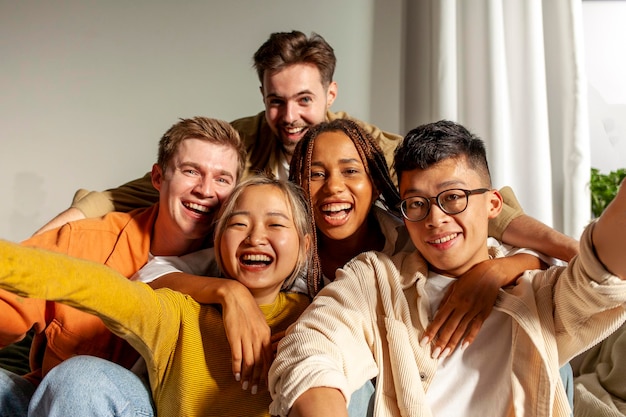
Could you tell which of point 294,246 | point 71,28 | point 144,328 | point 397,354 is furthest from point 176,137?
point 71,28

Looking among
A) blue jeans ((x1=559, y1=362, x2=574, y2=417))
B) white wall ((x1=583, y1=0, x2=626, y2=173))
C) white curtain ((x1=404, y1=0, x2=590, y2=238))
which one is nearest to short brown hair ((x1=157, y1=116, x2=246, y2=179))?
blue jeans ((x1=559, y1=362, x2=574, y2=417))

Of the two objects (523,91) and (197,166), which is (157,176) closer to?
(197,166)

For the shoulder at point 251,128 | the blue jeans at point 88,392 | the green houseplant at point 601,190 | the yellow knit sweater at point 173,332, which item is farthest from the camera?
the green houseplant at point 601,190

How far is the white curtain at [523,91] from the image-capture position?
240 centimetres

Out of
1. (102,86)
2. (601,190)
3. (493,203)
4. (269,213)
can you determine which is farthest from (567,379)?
(102,86)

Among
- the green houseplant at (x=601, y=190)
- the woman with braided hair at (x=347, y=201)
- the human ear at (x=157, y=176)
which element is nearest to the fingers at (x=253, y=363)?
the woman with braided hair at (x=347, y=201)

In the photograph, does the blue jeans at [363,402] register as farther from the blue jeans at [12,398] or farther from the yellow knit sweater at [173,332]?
the blue jeans at [12,398]

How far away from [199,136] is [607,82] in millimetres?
1964

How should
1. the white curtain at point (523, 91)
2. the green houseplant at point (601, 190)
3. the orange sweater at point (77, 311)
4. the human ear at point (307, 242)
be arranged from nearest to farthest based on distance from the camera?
the orange sweater at point (77, 311) < the human ear at point (307, 242) < the white curtain at point (523, 91) < the green houseplant at point (601, 190)

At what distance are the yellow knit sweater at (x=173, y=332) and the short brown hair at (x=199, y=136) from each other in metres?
0.45

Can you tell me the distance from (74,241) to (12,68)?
56.9 inches

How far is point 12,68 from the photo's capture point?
105 inches

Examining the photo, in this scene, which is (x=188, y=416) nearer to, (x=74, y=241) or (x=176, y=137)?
(x=74, y=241)

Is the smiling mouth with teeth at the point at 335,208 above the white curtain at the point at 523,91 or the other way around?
the other way around
